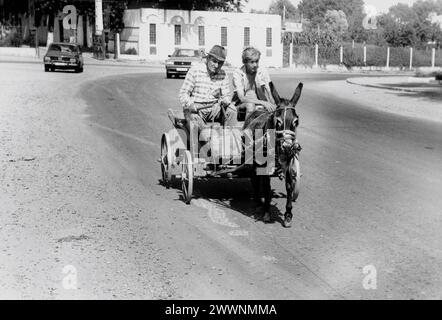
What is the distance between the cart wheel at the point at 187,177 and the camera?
8.88 metres

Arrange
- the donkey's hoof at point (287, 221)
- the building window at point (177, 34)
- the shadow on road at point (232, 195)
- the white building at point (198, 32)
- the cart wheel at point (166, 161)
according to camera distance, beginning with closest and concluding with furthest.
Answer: the donkey's hoof at point (287, 221) → the shadow on road at point (232, 195) → the cart wheel at point (166, 161) → the white building at point (198, 32) → the building window at point (177, 34)

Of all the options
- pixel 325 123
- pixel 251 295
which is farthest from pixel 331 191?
pixel 325 123

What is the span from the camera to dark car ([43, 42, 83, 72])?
3625 cm

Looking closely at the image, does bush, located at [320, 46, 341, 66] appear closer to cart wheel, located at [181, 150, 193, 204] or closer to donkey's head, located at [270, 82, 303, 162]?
cart wheel, located at [181, 150, 193, 204]

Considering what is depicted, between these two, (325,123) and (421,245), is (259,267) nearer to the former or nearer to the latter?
(421,245)

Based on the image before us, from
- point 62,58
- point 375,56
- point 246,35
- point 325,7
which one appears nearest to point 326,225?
point 62,58

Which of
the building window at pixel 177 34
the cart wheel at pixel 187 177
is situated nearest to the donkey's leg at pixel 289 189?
the cart wheel at pixel 187 177

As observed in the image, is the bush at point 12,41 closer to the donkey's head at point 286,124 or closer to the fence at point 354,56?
the fence at point 354,56

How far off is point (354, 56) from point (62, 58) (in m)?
34.5

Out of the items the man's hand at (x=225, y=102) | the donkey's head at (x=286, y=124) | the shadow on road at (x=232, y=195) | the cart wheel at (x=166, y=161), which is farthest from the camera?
the cart wheel at (x=166, y=161)

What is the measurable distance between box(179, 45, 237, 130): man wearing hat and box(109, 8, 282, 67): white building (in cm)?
4858

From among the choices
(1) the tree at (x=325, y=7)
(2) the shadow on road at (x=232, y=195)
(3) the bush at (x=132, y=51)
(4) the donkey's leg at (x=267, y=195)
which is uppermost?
(1) the tree at (x=325, y=7)

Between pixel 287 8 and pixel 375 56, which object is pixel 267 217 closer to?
pixel 375 56

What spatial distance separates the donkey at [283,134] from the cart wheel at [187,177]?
0.90 m
